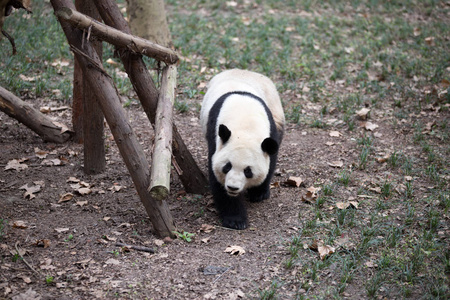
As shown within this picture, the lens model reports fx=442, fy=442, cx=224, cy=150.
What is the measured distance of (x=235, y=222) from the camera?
4418mm

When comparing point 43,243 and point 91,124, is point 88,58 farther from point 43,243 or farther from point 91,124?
point 43,243

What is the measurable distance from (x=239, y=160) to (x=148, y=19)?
4320 millimetres

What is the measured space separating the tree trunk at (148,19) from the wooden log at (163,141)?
3.29 meters

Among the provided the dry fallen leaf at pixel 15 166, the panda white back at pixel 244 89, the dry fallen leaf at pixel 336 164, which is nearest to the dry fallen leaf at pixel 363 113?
the dry fallen leaf at pixel 336 164

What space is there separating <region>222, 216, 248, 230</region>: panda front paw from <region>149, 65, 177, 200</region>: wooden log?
99cm

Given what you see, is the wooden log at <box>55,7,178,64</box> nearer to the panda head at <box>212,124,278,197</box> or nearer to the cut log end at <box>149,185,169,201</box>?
the panda head at <box>212,124,278,197</box>

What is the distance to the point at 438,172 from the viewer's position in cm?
534

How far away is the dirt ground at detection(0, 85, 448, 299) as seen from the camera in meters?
3.43

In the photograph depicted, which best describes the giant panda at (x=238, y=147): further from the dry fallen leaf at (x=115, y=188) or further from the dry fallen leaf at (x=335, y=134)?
the dry fallen leaf at (x=335, y=134)

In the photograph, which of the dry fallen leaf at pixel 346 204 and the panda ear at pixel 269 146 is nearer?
the panda ear at pixel 269 146

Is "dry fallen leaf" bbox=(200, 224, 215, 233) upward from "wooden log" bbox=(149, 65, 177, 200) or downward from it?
downward

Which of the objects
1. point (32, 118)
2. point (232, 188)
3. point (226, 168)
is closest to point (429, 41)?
point (226, 168)

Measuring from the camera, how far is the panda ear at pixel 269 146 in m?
4.18

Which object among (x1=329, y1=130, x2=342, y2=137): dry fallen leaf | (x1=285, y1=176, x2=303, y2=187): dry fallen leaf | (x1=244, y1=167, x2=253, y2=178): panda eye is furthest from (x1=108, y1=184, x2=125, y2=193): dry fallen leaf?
(x1=329, y1=130, x2=342, y2=137): dry fallen leaf
